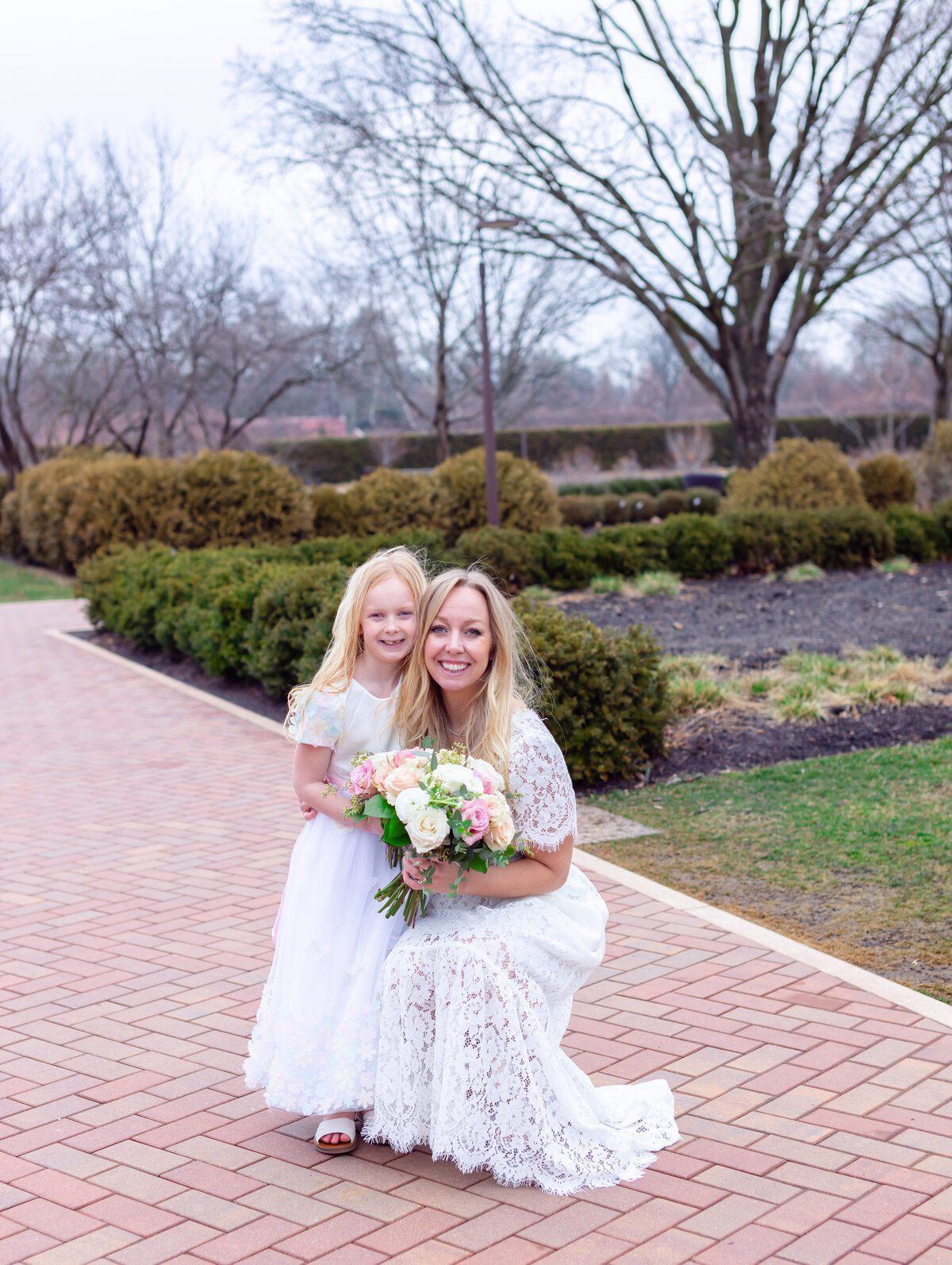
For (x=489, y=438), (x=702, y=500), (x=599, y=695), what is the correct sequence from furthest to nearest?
(x=702, y=500) < (x=489, y=438) < (x=599, y=695)

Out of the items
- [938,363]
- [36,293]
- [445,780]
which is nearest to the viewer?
[445,780]

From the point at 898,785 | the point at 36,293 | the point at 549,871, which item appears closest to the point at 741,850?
the point at 898,785

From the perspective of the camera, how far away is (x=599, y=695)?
6.52 m

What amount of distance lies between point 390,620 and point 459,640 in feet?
0.76

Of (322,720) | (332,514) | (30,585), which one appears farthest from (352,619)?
(30,585)

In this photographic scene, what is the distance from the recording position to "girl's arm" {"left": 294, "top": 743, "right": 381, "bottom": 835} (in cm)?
304

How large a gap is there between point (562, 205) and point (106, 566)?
10.2 m

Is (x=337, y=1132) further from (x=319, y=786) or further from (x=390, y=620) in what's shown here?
(x=390, y=620)

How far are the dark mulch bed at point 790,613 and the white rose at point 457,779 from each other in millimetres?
Result: 6645

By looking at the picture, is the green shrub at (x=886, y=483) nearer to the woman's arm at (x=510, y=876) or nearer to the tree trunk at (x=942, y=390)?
the tree trunk at (x=942, y=390)

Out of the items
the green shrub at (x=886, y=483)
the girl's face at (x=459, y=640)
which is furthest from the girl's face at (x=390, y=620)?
the green shrub at (x=886, y=483)

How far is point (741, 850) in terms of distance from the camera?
5402 millimetres

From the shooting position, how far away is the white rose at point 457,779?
2.70m

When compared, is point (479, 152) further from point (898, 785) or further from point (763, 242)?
point (898, 785)
